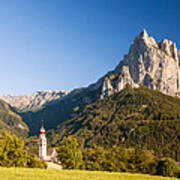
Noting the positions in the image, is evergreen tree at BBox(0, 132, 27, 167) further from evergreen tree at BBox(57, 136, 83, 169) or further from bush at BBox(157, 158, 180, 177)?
bush at BBox(157, 158, 180, 177)

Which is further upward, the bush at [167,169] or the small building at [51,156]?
the bush at [167,169]

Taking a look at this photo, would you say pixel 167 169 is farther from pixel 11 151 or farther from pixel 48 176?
pixel 48 176

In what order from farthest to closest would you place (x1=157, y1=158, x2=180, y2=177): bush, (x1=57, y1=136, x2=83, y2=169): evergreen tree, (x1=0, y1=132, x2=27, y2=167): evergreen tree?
1. (x1=157, y1=158, x2=180, y2=177): bush
2. (x1=57, y1=136, x2=83, y2=169): evergreen tree
3. (x1=0, y1=132, x2=27, y2=167): evergreen tree

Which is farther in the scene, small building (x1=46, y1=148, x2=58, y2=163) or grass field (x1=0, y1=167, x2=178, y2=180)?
small building (x1=46, y1=148, x2=58, y2=163)

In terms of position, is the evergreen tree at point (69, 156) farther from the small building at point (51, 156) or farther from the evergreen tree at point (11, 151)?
the small building at point (51, 156)

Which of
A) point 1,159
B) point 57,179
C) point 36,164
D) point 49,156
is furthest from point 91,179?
point 49,156

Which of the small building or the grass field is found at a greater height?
the grass field

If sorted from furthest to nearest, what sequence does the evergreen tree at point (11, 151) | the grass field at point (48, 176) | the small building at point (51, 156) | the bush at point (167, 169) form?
1. the small building at point (51, 156)
2. the bush at point (167, 169)
3. the evergreen tree at point (11, 151)
4. the grass field at point (48, 176)

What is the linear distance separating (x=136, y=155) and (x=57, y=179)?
2114 inches

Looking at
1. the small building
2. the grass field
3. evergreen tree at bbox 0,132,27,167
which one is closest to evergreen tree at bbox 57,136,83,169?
evergreen tree at bbox 0,132,27,167

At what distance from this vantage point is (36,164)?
294 ft

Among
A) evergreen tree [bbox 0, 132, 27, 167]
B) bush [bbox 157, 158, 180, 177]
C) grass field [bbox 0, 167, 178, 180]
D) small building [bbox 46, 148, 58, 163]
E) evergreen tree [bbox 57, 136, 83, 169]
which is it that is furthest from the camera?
small building [bbox 46, 148, 58, 163]

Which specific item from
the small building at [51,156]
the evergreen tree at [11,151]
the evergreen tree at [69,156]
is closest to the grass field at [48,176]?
the evergreen tree at [11,151]

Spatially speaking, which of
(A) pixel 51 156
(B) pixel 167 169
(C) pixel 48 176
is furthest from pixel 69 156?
(A) pixel 51 156
